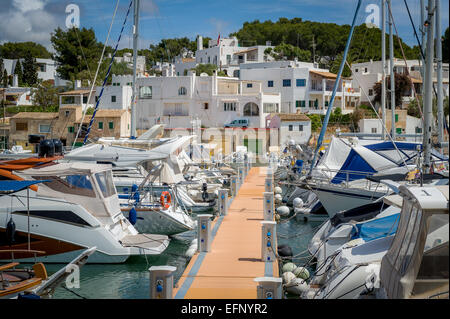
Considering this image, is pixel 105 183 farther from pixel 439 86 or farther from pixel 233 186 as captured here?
pixel 439 86

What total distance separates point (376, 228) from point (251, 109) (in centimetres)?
4425

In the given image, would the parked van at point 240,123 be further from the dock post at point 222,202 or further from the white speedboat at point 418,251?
the white speedboat at point 418,251

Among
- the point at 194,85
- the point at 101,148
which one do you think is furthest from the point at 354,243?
the point at 194,85

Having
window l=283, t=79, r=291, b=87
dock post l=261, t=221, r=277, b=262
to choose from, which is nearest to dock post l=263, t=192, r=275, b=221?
dock post l=261, t=221, r=277, b=262

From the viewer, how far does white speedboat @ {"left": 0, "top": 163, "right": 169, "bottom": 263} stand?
46.0 feet

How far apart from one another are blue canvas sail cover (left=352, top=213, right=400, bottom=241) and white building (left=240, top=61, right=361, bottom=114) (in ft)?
159

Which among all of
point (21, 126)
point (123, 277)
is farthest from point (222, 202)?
point (21, 126)

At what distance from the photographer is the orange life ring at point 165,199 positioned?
17808 mm

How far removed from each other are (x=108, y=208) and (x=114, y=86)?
43854 millimetres

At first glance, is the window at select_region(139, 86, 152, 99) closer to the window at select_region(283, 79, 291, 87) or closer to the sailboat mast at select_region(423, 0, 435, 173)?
the window at select_region(283, 79, 291, 87)

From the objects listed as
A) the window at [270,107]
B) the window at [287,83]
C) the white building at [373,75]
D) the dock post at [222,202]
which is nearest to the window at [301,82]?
the window at [287,83]
